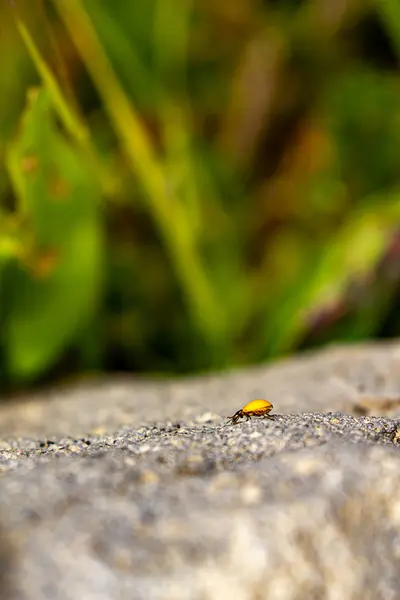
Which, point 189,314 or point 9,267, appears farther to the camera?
point 189,314

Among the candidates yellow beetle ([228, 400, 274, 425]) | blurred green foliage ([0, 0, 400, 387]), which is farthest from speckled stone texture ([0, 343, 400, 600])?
blurred green foliage ([0, 0, 400, 387])

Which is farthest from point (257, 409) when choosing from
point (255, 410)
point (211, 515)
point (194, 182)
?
point (194, 182)

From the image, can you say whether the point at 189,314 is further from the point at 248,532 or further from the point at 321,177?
the point at 248,532

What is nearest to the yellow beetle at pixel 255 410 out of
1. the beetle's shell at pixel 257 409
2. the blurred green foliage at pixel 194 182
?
the beetle's shell at pixel 257 409

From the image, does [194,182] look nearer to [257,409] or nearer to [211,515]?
[257,409]

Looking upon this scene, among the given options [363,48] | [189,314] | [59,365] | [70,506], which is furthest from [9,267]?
[363,48]

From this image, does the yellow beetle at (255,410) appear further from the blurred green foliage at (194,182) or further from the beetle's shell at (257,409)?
the blurred green foliage at (194,182)

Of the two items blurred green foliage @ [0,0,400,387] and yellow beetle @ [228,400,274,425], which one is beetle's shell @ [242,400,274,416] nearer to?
yellow beetle @ [228,400,274,425]
